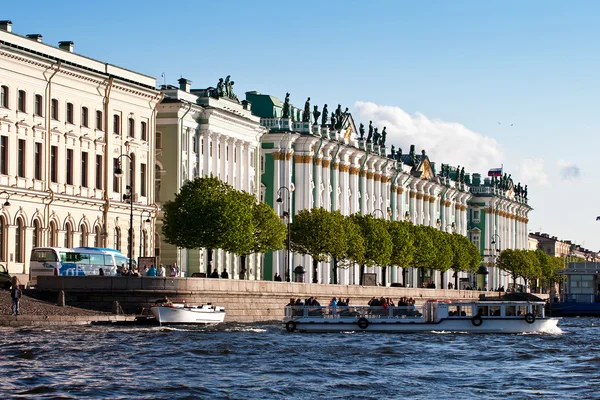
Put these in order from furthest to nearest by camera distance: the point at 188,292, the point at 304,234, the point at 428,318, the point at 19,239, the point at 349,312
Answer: the point at 304,234 < the point at 19,239 < the point at 188,292 < the point at 428,318 < the point at 349,312

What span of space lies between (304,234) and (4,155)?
34.9 meters

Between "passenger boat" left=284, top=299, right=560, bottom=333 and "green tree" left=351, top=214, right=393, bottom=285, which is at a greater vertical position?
"green tree" left=351, top=214, right=393, bottom=285

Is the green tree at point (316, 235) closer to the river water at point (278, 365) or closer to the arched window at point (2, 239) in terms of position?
the arched window at point (2, 239)

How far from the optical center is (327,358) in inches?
2035

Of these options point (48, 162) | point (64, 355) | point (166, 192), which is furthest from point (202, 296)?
point (64, 355)

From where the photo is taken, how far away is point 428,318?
71.8m

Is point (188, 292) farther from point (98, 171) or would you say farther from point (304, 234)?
point (304, 234)

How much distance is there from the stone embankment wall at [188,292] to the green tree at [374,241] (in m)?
18.6

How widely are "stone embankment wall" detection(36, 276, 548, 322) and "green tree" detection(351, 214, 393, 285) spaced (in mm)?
18551

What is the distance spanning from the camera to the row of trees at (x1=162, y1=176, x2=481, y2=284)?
286ft

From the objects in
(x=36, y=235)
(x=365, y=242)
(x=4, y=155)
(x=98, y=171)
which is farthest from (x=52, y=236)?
(x=365, y=242)

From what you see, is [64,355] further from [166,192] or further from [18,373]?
[166,192]

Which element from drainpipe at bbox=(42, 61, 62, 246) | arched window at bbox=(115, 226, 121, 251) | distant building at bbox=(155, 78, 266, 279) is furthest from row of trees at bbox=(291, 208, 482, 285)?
drainpipe at bbox=(42, 61, 62, 246)

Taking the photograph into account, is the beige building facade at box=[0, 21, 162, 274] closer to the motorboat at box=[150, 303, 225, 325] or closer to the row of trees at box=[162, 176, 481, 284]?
the row of trees at box=[162, 176, 481, 284]
